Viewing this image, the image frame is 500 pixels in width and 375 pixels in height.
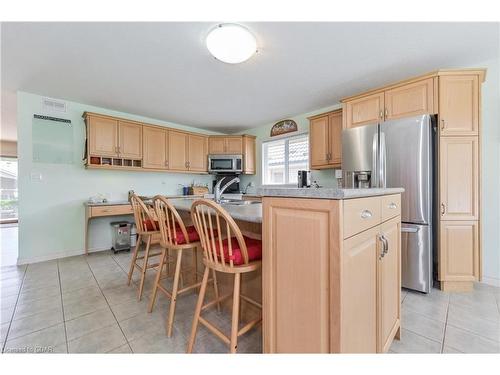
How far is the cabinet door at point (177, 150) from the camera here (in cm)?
424

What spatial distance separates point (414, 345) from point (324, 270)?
120 cm

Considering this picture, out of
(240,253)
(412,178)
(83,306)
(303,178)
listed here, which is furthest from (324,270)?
(303,178)

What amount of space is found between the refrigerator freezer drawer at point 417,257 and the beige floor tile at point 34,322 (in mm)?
3151

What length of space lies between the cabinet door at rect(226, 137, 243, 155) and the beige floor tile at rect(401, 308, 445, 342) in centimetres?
381

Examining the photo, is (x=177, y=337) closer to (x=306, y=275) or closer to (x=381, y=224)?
(x=306, y=275)

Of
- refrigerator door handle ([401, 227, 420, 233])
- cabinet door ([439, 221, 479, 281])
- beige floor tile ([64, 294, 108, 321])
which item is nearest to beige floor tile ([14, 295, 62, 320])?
beige floor tile ([64, 294, 108, 321])

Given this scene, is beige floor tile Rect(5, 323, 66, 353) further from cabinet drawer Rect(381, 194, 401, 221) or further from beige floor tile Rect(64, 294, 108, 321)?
cabinet drawer Rect(381, 194, 401, 221)

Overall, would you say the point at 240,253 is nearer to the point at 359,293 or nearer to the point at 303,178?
the point at 359,293

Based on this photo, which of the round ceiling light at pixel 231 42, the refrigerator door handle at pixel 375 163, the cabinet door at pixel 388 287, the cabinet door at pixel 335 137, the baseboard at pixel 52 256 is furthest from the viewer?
the cabinet door at pixel 335 137

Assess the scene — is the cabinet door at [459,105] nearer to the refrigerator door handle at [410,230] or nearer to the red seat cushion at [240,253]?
the refrigerator door handle at [410,230]

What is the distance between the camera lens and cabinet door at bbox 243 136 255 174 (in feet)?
15.7

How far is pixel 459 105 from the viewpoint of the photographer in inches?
86.4

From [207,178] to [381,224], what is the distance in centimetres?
437

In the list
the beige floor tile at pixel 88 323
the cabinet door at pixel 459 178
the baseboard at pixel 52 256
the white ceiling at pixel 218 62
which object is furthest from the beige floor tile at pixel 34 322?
the cabinet door at pixel 459 178
